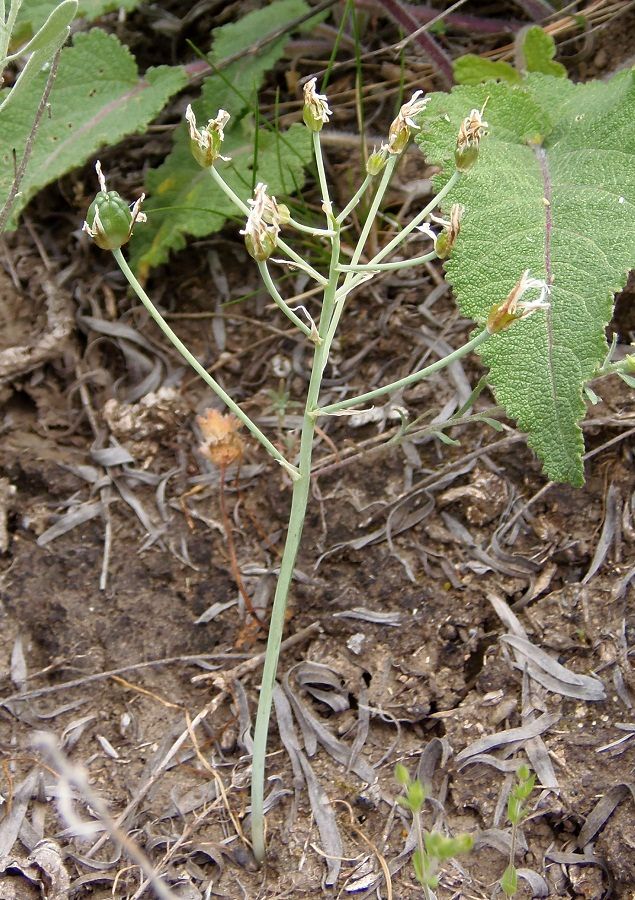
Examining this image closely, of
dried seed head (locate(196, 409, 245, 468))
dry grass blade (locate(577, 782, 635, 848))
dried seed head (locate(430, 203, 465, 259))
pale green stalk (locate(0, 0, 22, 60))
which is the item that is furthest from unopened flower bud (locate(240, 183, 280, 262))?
dry grass blade (locate(577, 782, 635, 848))

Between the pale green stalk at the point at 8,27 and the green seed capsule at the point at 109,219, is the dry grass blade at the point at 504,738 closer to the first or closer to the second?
the green seed capsule at the point at 109,219

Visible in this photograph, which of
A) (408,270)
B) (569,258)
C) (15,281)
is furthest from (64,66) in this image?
(569,258)

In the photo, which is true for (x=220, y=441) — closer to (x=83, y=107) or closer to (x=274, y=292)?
(x=274, y=292)

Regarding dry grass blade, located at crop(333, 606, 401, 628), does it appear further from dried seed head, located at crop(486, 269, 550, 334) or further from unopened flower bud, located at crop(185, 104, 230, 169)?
unopened flower bud, located at crop(185, 104, 230, 169)

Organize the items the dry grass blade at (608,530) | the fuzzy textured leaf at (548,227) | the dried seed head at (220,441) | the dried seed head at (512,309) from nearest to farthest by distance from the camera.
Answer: the dried seed head at (512,309), the fuzzy textured leaf at (548,227), the dry grass blade at (608,530), the dried seed head at (220,441)

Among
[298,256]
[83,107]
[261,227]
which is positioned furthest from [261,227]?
[83,107]

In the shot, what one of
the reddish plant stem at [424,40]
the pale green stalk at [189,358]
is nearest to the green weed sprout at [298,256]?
the pale green stalk at [189,358]
